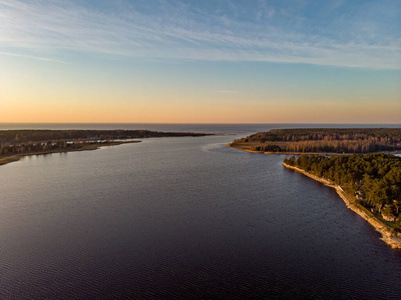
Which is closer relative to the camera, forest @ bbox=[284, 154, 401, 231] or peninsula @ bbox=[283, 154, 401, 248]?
peninsula @ bbox=[283, 154, 401, 248]

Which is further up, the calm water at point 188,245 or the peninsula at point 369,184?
the peninsula at point 369,184

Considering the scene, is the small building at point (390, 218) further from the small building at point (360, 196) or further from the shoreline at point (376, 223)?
the small building at point (360, 196)

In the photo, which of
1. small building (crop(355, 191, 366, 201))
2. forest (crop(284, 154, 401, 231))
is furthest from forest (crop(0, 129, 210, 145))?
small building (crop(355, 191, 366, 201))

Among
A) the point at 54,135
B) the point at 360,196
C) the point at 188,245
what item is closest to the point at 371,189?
the point at 360,196

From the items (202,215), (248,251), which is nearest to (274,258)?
(248,251)

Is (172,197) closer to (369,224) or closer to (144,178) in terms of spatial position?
(144,178)

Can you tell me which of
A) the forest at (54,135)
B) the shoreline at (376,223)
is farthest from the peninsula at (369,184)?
the forest at (54,135)

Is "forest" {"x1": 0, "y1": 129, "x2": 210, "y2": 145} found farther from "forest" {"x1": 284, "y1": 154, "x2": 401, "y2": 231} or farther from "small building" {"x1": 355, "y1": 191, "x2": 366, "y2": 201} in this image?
"small building" {"x1": 355, "y1": 191, "x2": 366, "y2": 201}
